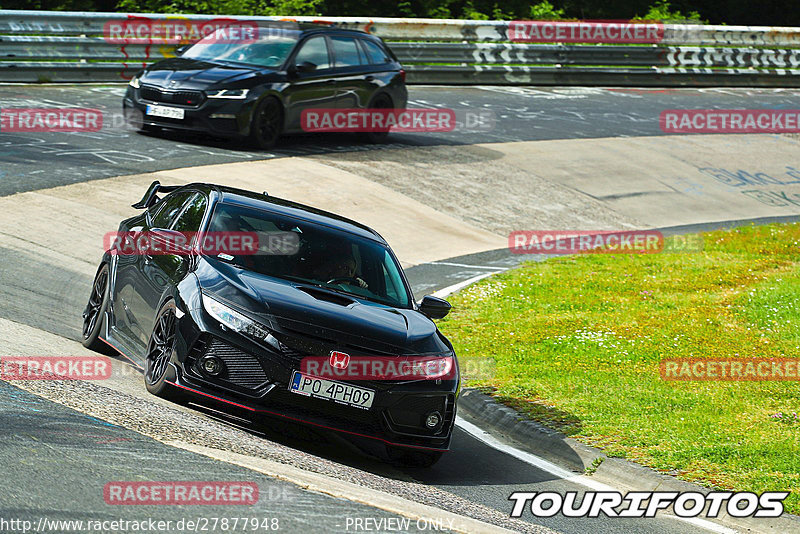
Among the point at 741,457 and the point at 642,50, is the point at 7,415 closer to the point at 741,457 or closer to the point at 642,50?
the point at 741,457

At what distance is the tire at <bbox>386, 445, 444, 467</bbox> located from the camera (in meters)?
7.01

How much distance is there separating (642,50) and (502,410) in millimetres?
21777

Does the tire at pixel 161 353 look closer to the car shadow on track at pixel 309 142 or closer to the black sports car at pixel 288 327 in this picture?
the black sports car at pixel 288 327

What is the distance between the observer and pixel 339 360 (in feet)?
21.8

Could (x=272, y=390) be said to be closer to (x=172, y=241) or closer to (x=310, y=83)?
(x=172, y=241)

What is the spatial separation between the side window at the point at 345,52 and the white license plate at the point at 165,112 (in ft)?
11.0

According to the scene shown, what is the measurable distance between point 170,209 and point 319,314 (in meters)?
2.44

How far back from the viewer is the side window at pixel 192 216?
8023 millimetres

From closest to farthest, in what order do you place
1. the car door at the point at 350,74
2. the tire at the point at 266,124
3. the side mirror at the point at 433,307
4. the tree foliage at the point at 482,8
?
the side mirror at the point at 433,307 < the tire at the point at 266,124 < the car door at the point at 350,74 < the tree foliage at the point at 482,8

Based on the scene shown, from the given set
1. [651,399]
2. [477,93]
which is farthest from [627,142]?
[651,399]

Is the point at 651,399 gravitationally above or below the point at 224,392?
below

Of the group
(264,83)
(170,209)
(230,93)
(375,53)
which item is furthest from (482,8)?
(170,209)

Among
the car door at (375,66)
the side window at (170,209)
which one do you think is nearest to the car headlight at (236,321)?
the side window at (170,209)

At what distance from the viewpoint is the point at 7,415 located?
231 inches
